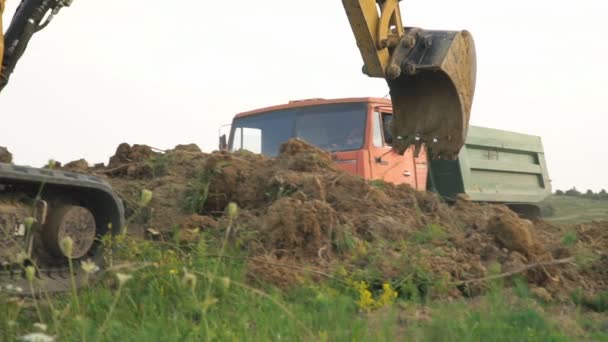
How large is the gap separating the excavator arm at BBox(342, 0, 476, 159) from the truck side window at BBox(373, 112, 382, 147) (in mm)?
1373

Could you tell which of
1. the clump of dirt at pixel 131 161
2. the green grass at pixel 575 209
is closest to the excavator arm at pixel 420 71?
the clump of dirt at pixel 131 161

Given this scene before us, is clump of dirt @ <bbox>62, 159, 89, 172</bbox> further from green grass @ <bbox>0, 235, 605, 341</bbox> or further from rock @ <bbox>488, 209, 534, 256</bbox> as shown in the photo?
rock @ <bbox>488, 209, 534, 256</bbox>

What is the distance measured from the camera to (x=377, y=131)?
9945mm

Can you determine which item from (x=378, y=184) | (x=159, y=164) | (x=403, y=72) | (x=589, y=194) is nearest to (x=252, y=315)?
(x=378, y=184)

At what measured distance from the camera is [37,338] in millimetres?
2391

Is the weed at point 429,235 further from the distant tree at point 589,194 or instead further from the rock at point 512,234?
the distant tree at point 589,194

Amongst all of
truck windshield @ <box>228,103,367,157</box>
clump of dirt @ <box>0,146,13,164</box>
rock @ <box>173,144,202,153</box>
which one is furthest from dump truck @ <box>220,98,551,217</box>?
clump of dirt @ <box>0,146,13,164</box>

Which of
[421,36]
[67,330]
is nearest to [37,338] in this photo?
[67,330]

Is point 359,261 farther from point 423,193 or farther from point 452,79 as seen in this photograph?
point 452,79

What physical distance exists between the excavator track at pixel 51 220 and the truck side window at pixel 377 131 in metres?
5.20

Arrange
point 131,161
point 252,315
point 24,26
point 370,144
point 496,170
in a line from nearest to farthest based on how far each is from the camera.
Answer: point 252,315, point 24,26, point 131,161, point 370,144, point 496,170

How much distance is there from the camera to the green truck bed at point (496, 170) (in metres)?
12.2

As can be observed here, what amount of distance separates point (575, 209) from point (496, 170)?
8.97 meters

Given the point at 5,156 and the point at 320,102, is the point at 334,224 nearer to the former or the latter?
the point at 5,156
